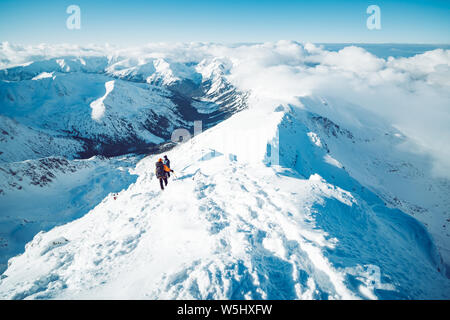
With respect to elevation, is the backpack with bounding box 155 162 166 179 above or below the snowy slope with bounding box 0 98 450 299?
above

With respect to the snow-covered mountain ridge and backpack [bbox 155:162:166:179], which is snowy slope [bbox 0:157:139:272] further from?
backpack [bbox 155:162:166:179]

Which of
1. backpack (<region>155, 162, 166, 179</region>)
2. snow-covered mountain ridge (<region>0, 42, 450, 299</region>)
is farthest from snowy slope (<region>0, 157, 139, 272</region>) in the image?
backpack (<region>155, 162, 166, 179</region>)

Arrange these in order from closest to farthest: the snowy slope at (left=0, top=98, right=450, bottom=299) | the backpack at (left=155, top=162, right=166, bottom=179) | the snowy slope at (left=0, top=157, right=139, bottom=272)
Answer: the snowy slope at (left=0, top=98, right=450, bottom=299)
the backpack at (left=155, top=162, right=166, bottom=179)
the snowy slope at (left=0, top=157, right=139, bottom=272)

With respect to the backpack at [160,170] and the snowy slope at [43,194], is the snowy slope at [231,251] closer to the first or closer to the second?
the backpack at [160,170]

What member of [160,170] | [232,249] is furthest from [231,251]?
[160,170]

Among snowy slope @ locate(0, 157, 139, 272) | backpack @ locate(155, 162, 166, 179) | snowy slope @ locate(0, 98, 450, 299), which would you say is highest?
backpack @ locate(155, 162, 166, 179)

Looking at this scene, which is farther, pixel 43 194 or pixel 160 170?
pixel 43 194

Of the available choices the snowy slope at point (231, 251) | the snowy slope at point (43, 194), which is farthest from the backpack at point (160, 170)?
the snowy slope at point (43, 194)

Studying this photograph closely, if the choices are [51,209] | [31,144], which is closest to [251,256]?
[51,209]

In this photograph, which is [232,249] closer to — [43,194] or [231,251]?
[231,251]

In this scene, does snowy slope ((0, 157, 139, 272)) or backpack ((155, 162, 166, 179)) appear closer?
backpack ((155, 162, 166, 179))
